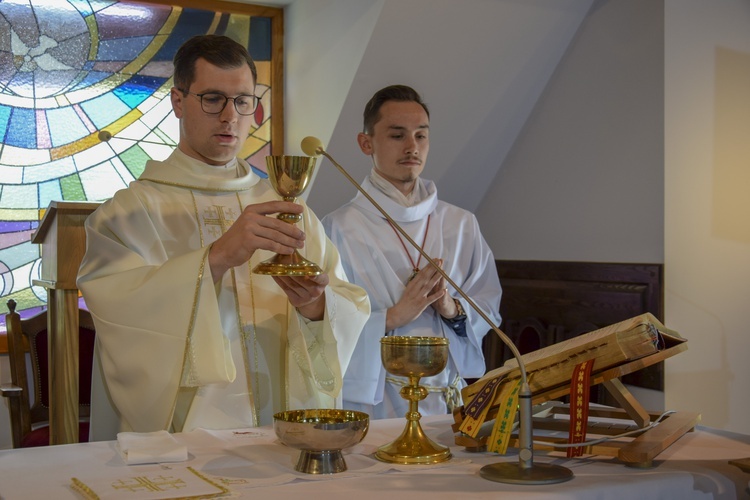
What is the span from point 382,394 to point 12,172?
3.07m

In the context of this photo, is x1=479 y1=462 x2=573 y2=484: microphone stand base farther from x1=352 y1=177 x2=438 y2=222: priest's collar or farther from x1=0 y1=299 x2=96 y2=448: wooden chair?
x1=0 y1=299 x2=96 y2=448: wooden chair

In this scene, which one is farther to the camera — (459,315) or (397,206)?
(397,206)

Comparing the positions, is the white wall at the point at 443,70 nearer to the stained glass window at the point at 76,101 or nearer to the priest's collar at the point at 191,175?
the stained glass window at the point at 76,101

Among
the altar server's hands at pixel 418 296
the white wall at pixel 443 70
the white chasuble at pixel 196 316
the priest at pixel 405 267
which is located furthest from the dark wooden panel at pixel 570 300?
the white chasuble at pixel 196 316

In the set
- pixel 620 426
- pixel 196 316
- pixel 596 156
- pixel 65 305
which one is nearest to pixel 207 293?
pixel 196 316

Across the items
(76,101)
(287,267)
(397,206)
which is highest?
(76,101)

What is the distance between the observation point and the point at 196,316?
8.23 feet

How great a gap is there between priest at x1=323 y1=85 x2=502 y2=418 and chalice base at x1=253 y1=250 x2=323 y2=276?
4.09 ft

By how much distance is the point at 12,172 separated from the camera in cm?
541

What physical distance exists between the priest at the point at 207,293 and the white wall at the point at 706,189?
2270 millimetres

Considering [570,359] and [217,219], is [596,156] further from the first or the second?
[570,359]

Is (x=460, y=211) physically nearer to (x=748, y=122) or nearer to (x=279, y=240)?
(x=748, y=122)

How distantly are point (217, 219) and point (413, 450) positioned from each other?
51.7 inches

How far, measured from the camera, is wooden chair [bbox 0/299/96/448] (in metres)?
4.11
